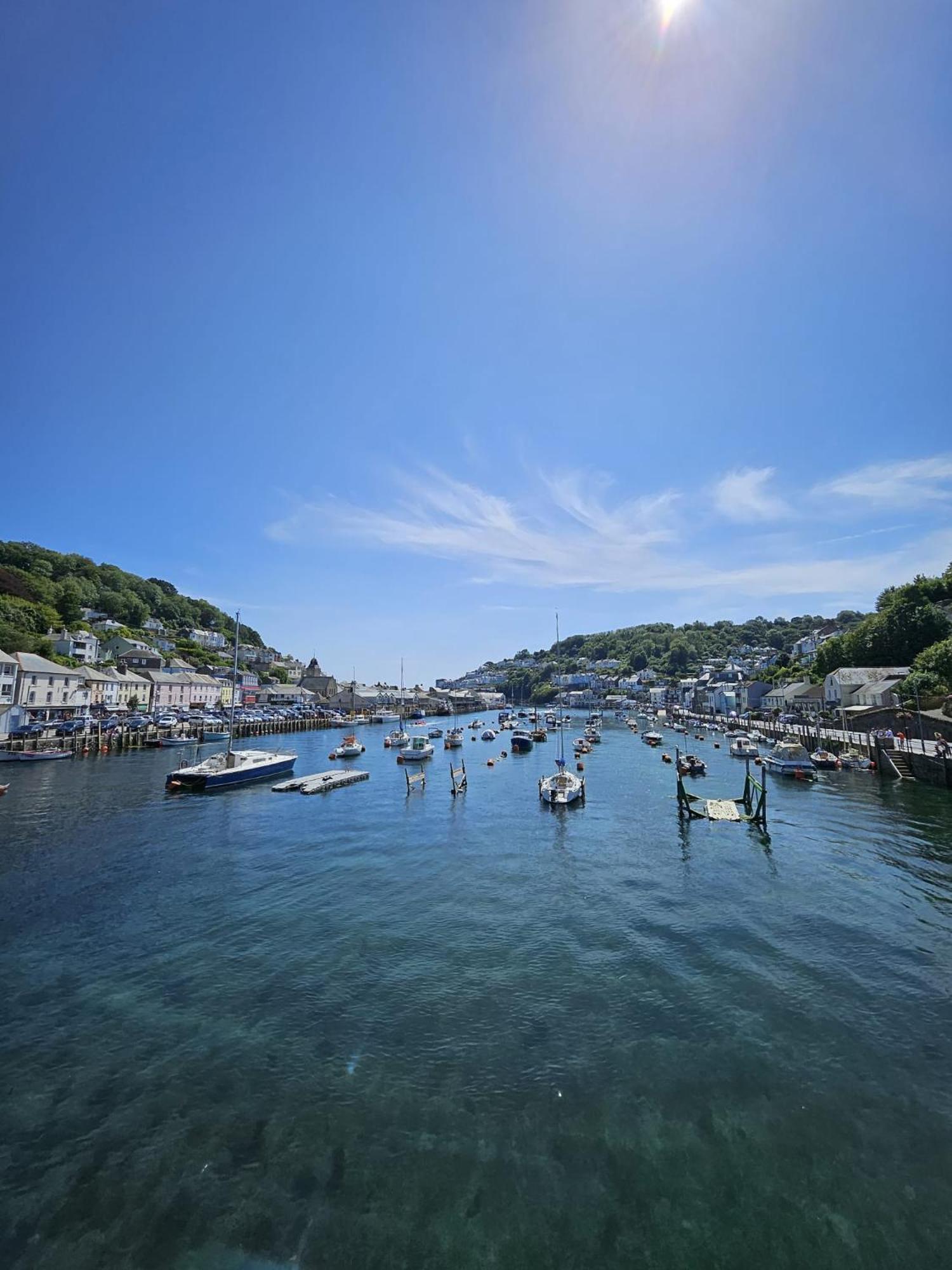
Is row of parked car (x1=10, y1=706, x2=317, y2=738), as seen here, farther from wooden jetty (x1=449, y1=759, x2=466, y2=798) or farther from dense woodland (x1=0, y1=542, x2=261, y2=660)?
wooden jetty (x1=449, y1=759, x2=466, y2=798)

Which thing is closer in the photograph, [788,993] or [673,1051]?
[673,1051]

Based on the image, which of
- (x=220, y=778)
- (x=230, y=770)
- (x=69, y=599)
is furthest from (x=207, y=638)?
(x=220, y=778)

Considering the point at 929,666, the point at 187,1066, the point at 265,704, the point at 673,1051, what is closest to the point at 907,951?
the point at 673,1051

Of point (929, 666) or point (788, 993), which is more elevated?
point (929, 666)

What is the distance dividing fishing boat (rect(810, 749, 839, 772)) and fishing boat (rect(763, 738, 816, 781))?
235cm

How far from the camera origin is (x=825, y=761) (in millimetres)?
53500

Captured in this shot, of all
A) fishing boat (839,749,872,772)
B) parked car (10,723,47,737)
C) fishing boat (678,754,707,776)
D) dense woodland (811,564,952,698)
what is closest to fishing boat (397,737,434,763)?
fishing boat (678,754,707,776)

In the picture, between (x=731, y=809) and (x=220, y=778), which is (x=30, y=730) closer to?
(x=220, y=778)

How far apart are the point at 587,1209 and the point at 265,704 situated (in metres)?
147

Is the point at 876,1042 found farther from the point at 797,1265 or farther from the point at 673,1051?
the point at 797,1265

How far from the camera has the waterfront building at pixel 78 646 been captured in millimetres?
99438

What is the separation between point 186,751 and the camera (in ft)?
226

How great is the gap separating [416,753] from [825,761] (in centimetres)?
4056

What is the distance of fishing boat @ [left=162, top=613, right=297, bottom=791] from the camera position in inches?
1687
